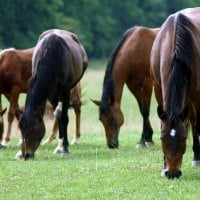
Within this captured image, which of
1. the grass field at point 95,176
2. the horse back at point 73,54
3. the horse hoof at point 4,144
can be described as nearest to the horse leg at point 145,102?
the grass field at point 95,176

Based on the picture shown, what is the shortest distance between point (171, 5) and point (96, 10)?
1400 cm

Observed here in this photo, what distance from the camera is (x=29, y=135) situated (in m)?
11.8

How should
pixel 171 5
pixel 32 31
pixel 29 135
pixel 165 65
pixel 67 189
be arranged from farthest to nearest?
pixel 171 5, pixel 32 31, pixel 29 135, pixel 165 65, pixel 67 189

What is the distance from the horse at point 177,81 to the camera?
8.95 m

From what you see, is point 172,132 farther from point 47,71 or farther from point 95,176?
point 47,71

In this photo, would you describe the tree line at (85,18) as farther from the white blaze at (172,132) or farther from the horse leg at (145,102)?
the white blaze at (172,132)

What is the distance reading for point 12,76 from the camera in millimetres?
15148

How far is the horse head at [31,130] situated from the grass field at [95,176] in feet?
0.80

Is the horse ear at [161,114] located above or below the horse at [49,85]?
above

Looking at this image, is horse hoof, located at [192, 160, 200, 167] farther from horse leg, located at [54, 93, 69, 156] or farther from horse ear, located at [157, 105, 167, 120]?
horse leg, located at [54, 93, 69, 156]

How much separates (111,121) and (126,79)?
3.01 ft

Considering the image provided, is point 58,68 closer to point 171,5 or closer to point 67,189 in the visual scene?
point 67,189

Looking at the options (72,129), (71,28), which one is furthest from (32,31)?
(72,129)

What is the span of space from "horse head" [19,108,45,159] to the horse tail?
318 centimetres
